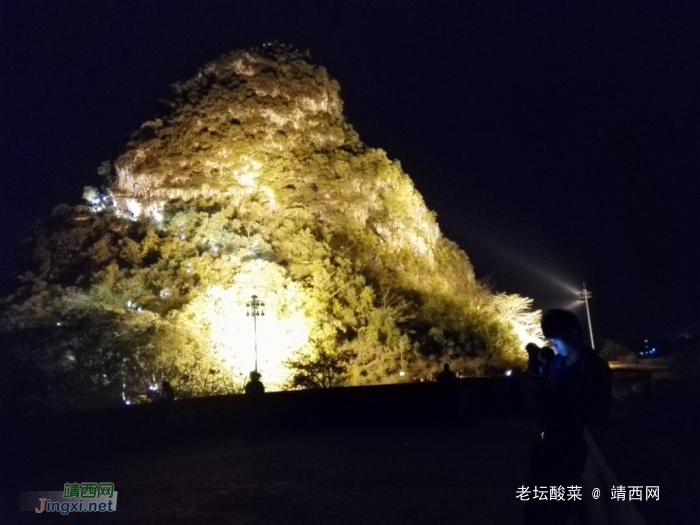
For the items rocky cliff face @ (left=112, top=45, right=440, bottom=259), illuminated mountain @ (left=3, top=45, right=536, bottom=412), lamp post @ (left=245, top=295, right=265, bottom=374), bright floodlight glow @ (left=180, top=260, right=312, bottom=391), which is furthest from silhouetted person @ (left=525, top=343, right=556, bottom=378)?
rocky cliff face @ (left=112, top=45, right=440, bottom=259)

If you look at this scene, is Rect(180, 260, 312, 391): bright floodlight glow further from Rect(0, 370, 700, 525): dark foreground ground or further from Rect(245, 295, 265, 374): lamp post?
Rect(0, 370, 700, 525): dark foreground ground

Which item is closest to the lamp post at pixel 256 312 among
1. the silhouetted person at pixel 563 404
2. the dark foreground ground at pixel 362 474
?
the dark foreground ground at pixel 362 474

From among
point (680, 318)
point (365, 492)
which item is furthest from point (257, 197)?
point (365, 492)

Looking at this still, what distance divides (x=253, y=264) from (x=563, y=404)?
24.8 meters

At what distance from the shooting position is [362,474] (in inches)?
308

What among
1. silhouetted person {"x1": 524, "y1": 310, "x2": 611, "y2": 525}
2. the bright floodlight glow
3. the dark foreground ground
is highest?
the bright floodlight glow

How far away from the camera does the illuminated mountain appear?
25.3 metres

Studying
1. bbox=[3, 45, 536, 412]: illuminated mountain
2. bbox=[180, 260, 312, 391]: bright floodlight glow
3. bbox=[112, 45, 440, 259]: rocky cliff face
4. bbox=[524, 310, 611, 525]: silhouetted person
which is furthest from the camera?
bbox=[112, 45, 440, 259]: rocky cliff face

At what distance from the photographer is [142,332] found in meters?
24.9

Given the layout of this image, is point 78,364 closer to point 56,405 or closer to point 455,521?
point 56,405

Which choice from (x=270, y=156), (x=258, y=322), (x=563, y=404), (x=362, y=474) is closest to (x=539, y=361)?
(x=563, y=404)

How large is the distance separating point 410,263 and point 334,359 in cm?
885

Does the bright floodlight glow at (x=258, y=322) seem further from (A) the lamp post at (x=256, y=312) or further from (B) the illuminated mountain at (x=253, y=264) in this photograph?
(A) the lamp post at (x=256, y=312)

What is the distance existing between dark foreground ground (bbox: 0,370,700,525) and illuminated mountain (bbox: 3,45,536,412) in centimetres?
1390
